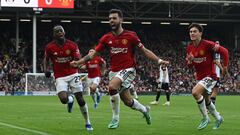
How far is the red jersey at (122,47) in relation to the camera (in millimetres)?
13906

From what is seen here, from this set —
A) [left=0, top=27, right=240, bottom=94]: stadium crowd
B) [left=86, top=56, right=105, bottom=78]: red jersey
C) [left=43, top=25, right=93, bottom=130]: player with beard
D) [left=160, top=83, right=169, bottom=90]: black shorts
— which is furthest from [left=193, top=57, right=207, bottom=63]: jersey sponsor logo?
[left=0, top=27, right=240, bottom=94]: stadium crowd

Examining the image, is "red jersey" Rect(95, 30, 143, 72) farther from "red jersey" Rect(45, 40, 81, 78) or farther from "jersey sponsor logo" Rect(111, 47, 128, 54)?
"red jersey" Rect(45, 40, 81, 78)

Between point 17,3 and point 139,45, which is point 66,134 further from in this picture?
point 17,3

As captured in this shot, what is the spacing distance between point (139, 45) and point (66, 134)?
2.74 metres

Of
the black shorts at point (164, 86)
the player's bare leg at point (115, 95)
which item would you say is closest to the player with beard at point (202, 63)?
the player's bare leg at point (115, 95)

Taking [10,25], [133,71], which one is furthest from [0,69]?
[133,71]

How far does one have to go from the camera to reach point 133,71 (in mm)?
14062

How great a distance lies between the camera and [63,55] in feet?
46.9

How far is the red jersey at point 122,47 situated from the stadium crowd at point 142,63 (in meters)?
32.4

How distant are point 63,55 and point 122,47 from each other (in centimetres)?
144

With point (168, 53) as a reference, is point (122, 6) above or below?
above

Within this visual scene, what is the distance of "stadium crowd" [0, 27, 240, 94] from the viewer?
4825 cm

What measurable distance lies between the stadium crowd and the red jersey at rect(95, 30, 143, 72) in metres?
32.4

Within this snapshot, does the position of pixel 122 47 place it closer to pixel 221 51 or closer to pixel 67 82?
pixel 67 82
